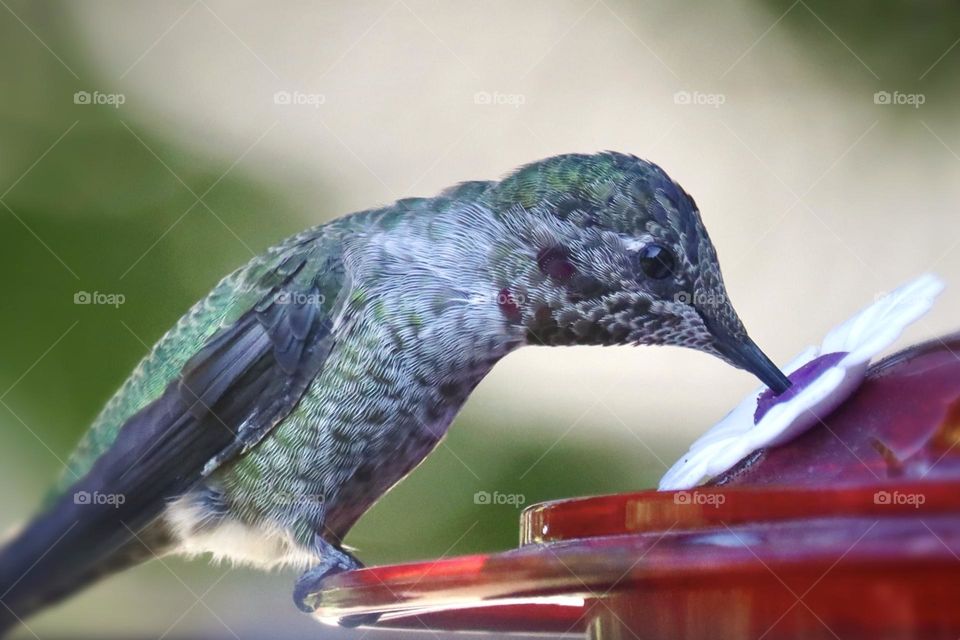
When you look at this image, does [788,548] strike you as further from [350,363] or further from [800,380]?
[350,363]

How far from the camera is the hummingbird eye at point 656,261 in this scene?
2.17 metres

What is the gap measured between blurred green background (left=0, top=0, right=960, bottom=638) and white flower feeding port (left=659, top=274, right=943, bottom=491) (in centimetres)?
151

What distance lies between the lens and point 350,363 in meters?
2.33

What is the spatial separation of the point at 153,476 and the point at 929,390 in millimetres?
1681

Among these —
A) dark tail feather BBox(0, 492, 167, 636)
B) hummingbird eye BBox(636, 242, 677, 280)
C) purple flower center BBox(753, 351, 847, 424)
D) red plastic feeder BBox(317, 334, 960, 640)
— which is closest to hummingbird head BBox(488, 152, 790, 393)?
hummingbird eye BBox(636, 242, 677, 280)

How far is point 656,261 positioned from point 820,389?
90 centimetres

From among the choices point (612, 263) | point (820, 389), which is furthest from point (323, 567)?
point (820, 389)

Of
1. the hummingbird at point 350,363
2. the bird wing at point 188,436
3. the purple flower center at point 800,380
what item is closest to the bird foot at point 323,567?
the hummingbird at point 350,363

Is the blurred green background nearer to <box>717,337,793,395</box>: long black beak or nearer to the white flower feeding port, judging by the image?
<box>717,337,793,395</box>: long black beak

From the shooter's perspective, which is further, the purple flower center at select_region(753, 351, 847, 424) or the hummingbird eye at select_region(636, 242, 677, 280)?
the hummingbird eye at select_region(636, 242, 677, 280)

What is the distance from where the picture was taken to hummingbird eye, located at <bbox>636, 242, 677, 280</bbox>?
2170mm

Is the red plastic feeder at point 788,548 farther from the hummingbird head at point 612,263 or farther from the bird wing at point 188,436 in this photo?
the bird wing at point 188,436

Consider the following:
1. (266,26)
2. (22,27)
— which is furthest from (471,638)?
(266,26)

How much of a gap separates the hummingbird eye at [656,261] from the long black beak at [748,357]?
140 mm
